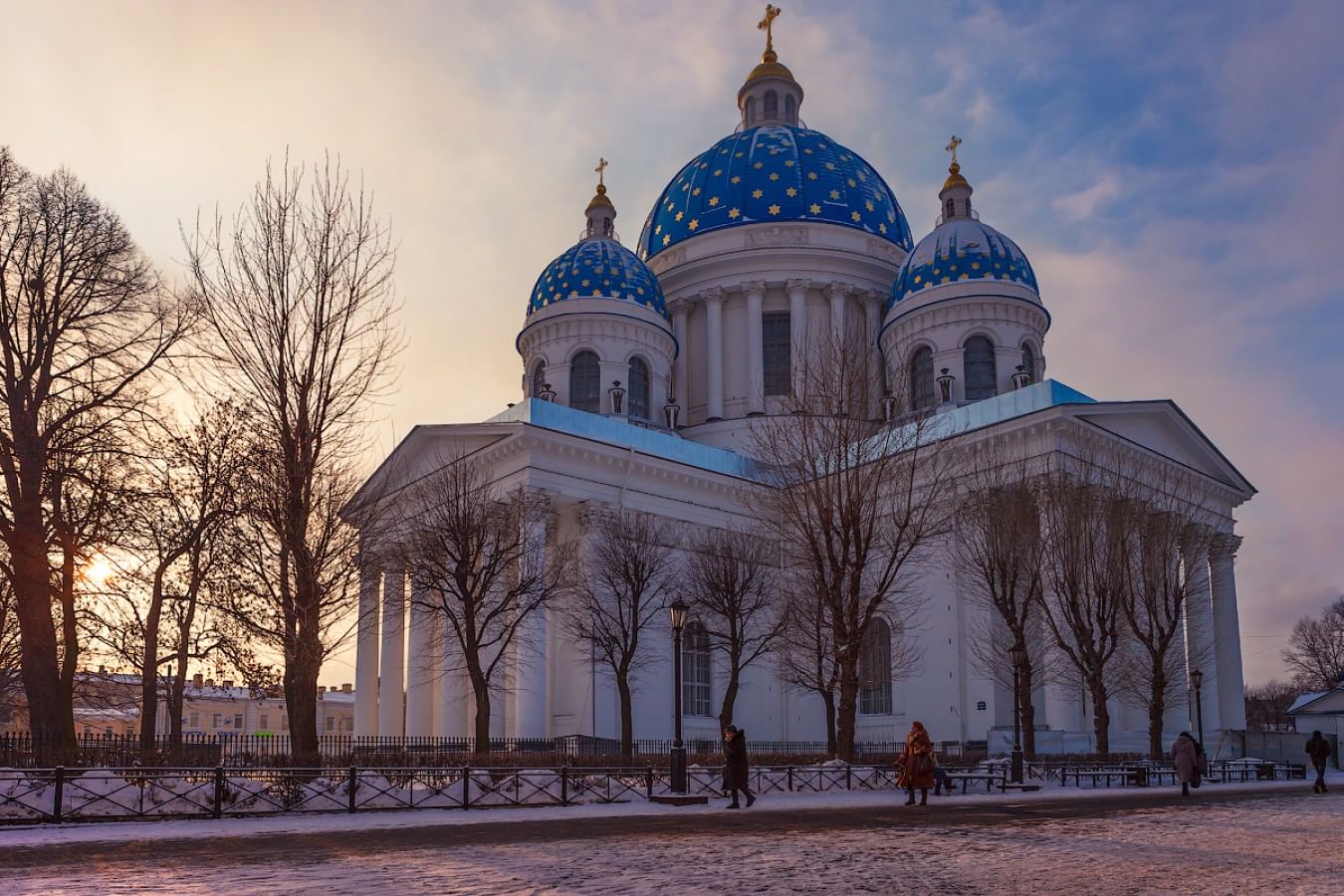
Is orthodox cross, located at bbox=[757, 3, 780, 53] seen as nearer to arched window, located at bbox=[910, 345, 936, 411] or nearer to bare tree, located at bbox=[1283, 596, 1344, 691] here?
arched window, located at bbox=[910, 345, 936, 411]

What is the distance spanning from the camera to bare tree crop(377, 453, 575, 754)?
92.2 feet

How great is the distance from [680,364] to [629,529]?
1744 centimetres

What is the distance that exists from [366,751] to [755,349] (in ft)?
87.4

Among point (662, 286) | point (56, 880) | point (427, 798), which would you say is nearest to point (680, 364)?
point (662, 286)

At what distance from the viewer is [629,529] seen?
1395 inches

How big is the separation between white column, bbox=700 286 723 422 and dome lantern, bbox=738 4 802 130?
37.5ft

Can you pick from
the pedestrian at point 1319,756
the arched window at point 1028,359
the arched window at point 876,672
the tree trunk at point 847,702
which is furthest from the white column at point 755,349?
the pedestrian at point 1319,756

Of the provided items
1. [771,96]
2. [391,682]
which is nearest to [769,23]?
[771,96]

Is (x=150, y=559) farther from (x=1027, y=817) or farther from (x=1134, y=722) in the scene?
(x=1134, y=722)

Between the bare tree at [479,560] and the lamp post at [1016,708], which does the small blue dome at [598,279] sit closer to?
the bare tree at [479,560]

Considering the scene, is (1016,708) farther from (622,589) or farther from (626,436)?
(626,436)

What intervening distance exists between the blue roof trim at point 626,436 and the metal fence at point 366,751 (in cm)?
912

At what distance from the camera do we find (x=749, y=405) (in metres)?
47.6

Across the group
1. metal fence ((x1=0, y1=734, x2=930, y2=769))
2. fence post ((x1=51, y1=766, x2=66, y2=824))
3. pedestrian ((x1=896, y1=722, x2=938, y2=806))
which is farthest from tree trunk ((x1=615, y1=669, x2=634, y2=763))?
fence post ((x1=51, y1=766, x2=66, y2=824))
